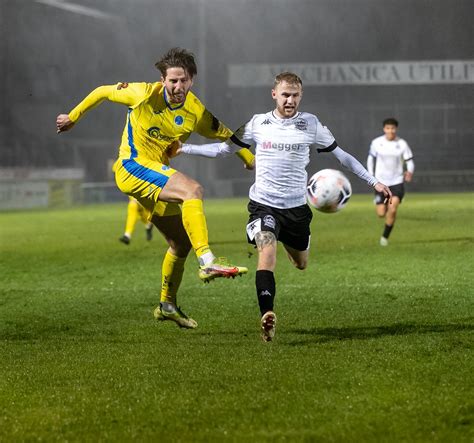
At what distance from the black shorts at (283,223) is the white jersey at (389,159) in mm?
9246

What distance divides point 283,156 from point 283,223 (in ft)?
1.54

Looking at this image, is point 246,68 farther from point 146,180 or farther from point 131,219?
point 146,180

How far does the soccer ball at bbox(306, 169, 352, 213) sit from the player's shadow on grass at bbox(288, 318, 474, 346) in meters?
0.86

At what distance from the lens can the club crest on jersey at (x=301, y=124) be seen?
701 cm

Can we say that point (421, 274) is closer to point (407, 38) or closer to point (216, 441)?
point (216, 441)

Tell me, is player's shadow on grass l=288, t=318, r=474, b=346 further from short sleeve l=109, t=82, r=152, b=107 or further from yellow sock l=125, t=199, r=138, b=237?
yellow sock l=125, t=199, r=138, b=237

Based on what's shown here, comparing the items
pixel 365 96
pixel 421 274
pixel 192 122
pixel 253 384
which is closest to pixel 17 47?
Answer: pixel 365 96

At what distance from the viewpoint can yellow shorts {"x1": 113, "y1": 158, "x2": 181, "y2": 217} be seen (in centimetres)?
693

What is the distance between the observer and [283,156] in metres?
6.98

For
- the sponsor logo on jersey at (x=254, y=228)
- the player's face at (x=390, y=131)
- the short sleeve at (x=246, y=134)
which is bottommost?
the sponsor logo on jersey at (x=254, y=228)

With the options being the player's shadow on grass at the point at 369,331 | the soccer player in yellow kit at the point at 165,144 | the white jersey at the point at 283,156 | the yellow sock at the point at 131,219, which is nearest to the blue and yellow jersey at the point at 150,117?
the soccer player in yellow kit at the point at 165,144

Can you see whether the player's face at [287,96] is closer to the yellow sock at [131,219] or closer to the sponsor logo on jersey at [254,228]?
the sponsor logo on jersey at [254,228]

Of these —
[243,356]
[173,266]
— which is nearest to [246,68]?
[173,266]

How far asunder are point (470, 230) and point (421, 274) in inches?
279
